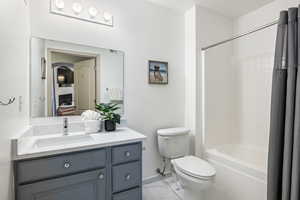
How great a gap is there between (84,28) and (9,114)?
1178mm

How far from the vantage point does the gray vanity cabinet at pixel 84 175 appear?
1.09m

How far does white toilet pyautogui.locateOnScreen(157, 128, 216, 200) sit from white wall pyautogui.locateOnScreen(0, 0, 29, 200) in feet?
4.48

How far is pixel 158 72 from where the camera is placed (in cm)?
226

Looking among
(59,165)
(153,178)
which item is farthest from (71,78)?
(153,178)

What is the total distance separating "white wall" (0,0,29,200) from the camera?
921mm

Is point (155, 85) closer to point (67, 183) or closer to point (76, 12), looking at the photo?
point (76, 12)

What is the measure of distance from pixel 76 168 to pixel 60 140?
442 mm

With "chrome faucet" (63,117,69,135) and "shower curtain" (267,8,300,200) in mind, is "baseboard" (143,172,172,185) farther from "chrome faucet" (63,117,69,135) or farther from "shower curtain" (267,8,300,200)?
"shower curtain" (267,8,300,200)

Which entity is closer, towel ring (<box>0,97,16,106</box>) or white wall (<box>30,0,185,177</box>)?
towel ring (<box>0,97,16,106</box>)

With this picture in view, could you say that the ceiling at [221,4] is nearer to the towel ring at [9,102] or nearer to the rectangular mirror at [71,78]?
the rectangular mirror at [71,78]

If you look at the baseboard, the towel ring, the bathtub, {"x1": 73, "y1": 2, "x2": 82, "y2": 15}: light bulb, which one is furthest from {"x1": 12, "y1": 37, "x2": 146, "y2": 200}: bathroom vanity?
the bathtub

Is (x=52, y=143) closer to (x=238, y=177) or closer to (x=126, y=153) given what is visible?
(x=126, y=153)

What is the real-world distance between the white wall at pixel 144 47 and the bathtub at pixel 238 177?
0.75 meters

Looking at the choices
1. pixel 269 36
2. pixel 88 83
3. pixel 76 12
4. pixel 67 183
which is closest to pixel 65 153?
pixel 67 183
